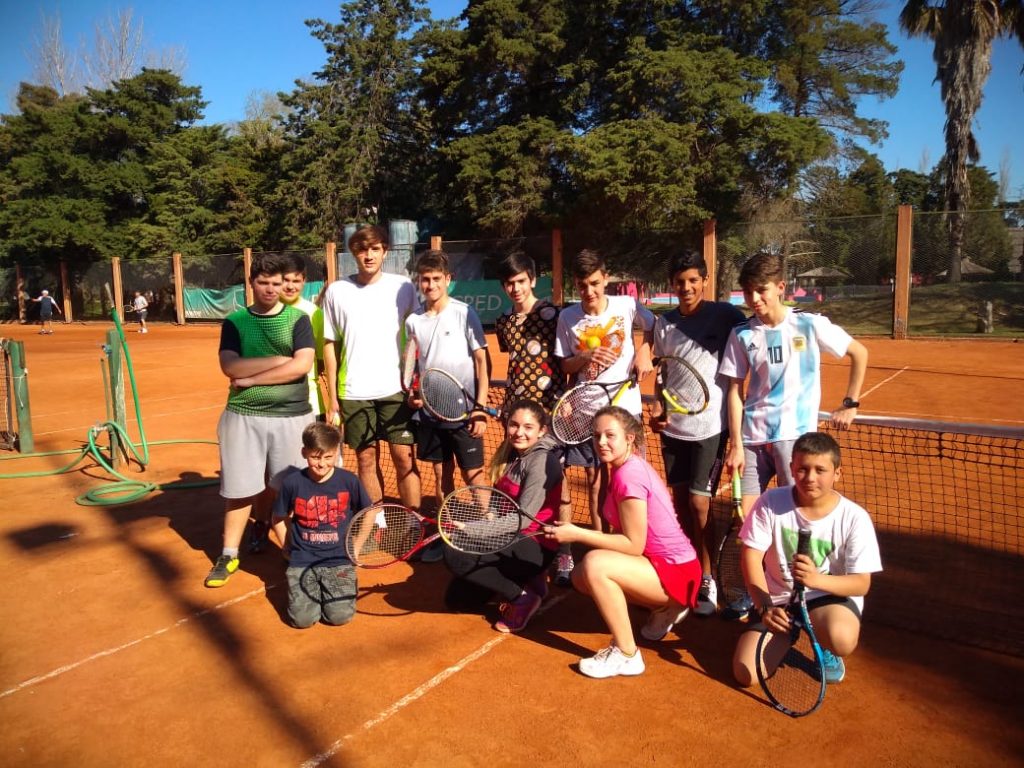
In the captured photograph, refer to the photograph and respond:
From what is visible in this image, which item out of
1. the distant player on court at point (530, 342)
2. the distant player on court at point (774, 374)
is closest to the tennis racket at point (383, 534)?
the distant player on court at point (530, 342)

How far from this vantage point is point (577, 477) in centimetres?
661

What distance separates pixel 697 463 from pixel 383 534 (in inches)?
71.3

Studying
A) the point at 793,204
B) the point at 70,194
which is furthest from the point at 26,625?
the point at 70,194

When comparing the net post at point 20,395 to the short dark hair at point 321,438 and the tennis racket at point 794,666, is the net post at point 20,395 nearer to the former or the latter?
the short dark hair at point 321,438

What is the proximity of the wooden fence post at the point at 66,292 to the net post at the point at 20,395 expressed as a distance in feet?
104

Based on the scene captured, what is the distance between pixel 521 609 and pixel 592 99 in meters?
25.6

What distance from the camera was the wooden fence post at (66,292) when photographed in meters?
35.8

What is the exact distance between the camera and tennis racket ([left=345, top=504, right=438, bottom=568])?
3877mm

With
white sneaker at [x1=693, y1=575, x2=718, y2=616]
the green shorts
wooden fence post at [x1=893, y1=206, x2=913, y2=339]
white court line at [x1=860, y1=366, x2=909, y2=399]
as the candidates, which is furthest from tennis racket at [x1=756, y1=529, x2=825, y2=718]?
wooden fence post at [x1=893, y1=206, x2=913, y2=339]

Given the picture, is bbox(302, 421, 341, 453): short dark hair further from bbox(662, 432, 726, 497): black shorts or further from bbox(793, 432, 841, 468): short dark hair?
bbox(793, 432, 841, 468): short dark hair

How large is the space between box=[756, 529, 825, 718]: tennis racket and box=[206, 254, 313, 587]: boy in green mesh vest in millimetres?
2877

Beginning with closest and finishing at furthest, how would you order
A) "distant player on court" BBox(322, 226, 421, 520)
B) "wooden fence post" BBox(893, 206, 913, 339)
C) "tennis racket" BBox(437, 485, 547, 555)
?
1. "tennis racket" BBox(437, 485, 547, 555)
2. "distant player on court" BBox(322, 226, 421, 520)
3. "wooden fence post" BBox(893, 206, 913, 339)

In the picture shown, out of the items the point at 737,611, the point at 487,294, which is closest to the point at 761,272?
the point at 737,611

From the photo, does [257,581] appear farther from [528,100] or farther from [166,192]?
[166,192]
